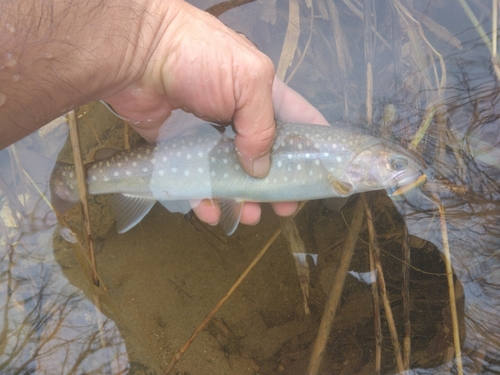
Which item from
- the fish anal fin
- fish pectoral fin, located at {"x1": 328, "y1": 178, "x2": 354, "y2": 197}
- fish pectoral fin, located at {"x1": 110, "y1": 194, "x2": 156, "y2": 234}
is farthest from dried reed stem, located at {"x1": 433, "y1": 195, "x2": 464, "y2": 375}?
fish pectoral fin, located at {"x1": 110, "y1": 194, "x2": 156, "y2": 234}

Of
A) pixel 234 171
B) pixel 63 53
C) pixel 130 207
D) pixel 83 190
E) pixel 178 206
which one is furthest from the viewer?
pixel 178 206

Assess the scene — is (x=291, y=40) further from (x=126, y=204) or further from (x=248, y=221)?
(x=126, y=204)

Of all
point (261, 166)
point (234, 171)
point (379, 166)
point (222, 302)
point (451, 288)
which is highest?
point (379, 166)

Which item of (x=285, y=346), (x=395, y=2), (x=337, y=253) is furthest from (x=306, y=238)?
(x=395, y=2)

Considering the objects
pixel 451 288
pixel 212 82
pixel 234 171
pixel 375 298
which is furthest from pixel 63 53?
pixel 451 288

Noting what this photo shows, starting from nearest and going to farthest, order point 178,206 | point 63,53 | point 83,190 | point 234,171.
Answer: point 63,53 < point 234,171 < point 83,190 < point 178,206

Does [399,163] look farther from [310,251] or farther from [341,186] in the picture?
[310,251]
